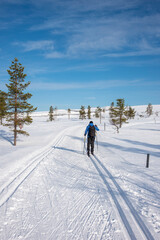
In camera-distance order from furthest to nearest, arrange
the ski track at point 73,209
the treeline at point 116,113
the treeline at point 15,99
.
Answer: the treeline at point 116,113 < the treeline at point 15,99 < the ski track at point 73,209

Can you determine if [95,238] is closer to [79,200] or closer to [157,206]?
[79,200]

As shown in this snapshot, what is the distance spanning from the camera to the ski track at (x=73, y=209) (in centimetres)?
311

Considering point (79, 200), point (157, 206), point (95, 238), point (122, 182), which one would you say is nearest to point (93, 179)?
point (122, 182)

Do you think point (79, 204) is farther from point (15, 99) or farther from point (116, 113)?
point (116, 113)

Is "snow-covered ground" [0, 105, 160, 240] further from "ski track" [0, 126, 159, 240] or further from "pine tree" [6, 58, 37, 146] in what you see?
"pine tree" [6, 58, 37, 146]

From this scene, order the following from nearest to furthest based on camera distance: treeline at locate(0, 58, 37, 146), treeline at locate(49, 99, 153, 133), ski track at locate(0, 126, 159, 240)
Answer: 1. ski track at locate(0, 126, 159, 240)
2. treeline at locate(0, 58, 37, 146)
3. treeline at locate(49, 99, 153, 133)

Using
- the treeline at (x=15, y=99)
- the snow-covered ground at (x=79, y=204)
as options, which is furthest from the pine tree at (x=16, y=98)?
the snow-covered ground at (x=79, y=204)

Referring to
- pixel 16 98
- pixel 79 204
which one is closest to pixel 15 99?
pixel 16 98

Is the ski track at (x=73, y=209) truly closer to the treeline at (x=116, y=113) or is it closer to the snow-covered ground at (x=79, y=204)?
the snow-covered ground at (x=79, y=204)

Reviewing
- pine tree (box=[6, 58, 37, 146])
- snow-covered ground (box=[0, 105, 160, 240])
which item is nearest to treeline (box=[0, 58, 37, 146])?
pine tree (box=[6, 58, 37, 146])

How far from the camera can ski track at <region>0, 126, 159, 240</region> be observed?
311 cm

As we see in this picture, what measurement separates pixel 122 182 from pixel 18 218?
3.86 m

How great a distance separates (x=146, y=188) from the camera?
527cm

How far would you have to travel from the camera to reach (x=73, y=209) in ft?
12.9
